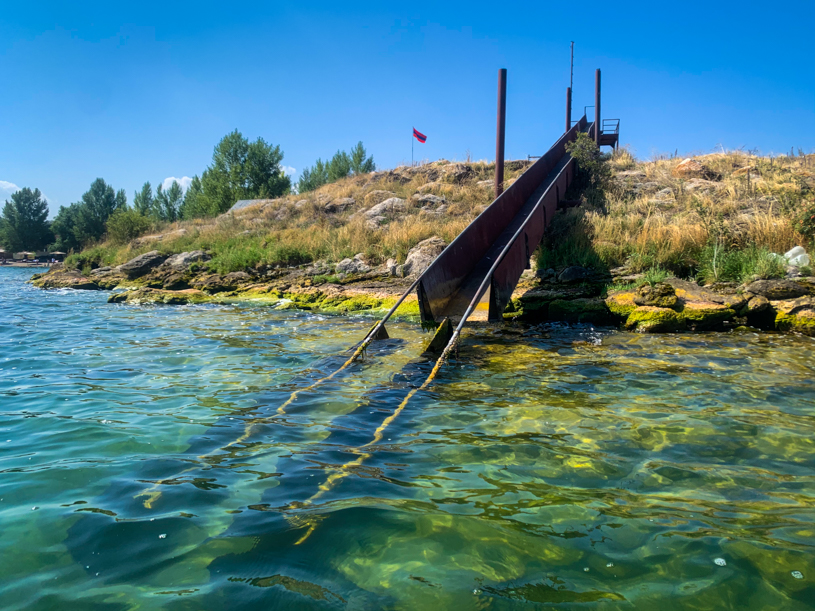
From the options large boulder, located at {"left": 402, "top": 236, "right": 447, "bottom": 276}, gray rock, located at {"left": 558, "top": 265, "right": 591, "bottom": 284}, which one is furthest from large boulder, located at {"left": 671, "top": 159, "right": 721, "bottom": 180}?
large boulder, located at {"left": 402, "top": 236, "right": 447, "bottom": 276}

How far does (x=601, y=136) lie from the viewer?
22500 mm

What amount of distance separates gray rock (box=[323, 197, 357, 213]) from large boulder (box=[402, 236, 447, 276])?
10.3m

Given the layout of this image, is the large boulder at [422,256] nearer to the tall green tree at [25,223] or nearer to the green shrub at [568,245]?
the green shrub at [568,245]

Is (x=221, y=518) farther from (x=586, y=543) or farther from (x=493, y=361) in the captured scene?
(x=493, y=361)

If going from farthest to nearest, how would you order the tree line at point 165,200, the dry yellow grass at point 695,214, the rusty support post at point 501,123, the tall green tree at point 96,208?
the tall green tree at point 96,208 → the tree line at point 165,200 → the rusty support post at point 501,123 → the dry yellow grass at point 695,214

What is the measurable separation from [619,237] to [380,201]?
502 inches

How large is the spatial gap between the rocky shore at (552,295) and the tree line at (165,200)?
18718 mm

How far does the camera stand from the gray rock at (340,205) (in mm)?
23172

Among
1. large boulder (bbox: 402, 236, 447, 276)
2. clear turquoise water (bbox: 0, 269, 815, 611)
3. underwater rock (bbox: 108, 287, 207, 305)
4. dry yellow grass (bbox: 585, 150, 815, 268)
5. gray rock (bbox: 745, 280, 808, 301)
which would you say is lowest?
clear turquoise water (bbox: 0, 269, 815, 611)

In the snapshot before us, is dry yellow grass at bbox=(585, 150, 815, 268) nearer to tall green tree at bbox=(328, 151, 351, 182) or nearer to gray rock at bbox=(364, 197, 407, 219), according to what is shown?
gray rock at bbox=(364, 197, 407, 219)

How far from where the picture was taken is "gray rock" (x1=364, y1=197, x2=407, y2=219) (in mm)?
19594

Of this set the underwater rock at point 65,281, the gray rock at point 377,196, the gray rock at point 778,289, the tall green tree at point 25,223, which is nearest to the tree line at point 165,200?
the tall green tree at point 25,223

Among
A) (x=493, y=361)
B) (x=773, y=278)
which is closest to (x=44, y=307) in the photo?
(x=493, y=361)

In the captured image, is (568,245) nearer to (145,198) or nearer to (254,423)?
(254,423)
